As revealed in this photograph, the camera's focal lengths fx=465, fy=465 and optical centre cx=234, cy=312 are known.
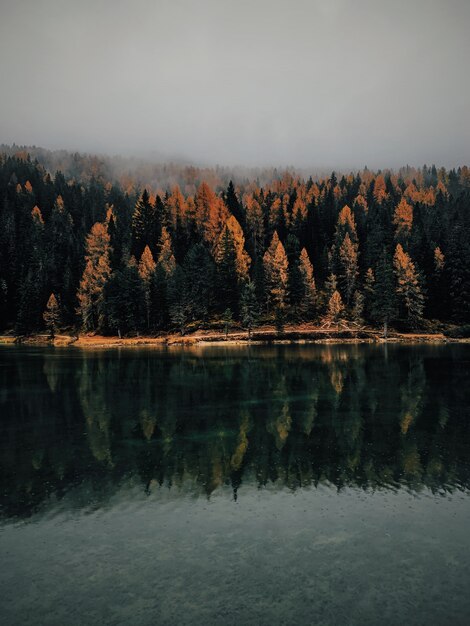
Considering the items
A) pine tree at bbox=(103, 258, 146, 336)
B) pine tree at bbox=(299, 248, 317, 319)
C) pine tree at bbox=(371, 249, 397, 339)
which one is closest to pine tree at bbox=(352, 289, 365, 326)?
pine tree at bbox=(371, 249, 397, 339)

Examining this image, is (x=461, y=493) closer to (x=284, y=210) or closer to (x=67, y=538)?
(x=67, y=538)

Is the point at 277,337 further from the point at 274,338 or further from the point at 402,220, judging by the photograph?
the point at 402,220

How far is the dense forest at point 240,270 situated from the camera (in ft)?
312

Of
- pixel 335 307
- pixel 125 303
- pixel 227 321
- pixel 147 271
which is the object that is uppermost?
pixel 147 271

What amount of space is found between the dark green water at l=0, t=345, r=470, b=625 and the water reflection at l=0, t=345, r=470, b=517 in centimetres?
13

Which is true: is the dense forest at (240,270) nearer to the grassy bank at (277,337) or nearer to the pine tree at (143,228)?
the pine tree at (143,228)

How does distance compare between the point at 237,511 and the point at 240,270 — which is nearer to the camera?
the point at 237,511

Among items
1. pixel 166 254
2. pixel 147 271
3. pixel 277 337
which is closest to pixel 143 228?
pixel 166 254

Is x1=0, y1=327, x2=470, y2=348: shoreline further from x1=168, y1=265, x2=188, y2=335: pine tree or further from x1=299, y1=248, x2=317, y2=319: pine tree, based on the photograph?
x1=299, y1=248, x2=317, y2=319: pine tree

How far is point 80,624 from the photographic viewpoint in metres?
9.25

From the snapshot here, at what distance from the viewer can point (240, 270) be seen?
104m

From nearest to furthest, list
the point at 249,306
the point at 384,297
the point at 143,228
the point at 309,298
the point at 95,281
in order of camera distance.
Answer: the point at 384,297 < the point at 249,306 < the point at 309,298 < the point at 95,281 < the point at 143,228

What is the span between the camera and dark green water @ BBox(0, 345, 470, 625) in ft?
32.8

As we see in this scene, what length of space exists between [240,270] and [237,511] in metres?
90.1
